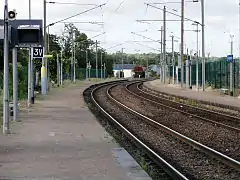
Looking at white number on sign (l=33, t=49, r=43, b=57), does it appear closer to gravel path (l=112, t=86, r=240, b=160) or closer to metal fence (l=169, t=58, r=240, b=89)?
gravel path (l=112, t=86, r=240, b=160)

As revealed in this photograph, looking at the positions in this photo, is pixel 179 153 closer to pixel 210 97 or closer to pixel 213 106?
pixel 213 106

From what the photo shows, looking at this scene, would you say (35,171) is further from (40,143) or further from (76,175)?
(40,143)

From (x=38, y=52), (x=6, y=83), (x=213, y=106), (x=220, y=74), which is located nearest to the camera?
(x=6, y=83)

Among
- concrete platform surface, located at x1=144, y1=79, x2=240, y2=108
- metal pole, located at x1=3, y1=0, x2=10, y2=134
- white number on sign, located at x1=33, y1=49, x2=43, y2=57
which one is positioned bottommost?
concrete platform surface, located at x1=144, y1=79, x2=240, y2=108

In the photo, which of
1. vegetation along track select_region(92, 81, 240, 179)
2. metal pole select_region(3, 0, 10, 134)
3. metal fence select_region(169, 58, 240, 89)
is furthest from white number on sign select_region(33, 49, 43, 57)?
metal fence select_region(169, 58, 240, 89)

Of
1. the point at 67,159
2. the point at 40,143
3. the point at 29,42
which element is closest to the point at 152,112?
the point at 29,42

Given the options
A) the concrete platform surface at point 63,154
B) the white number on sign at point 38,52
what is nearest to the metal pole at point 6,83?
the concrete platform surface at point 63,154

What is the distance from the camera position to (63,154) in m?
13.2

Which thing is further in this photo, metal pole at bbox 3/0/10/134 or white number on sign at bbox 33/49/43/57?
white number on sign at bbox 33/49/43/57

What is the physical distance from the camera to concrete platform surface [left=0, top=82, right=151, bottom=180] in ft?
34.4

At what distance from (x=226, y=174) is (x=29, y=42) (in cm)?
922

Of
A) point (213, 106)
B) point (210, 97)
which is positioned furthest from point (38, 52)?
point (210, 97)

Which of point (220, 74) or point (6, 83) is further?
point (220, 74)

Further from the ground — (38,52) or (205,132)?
(38,52)
